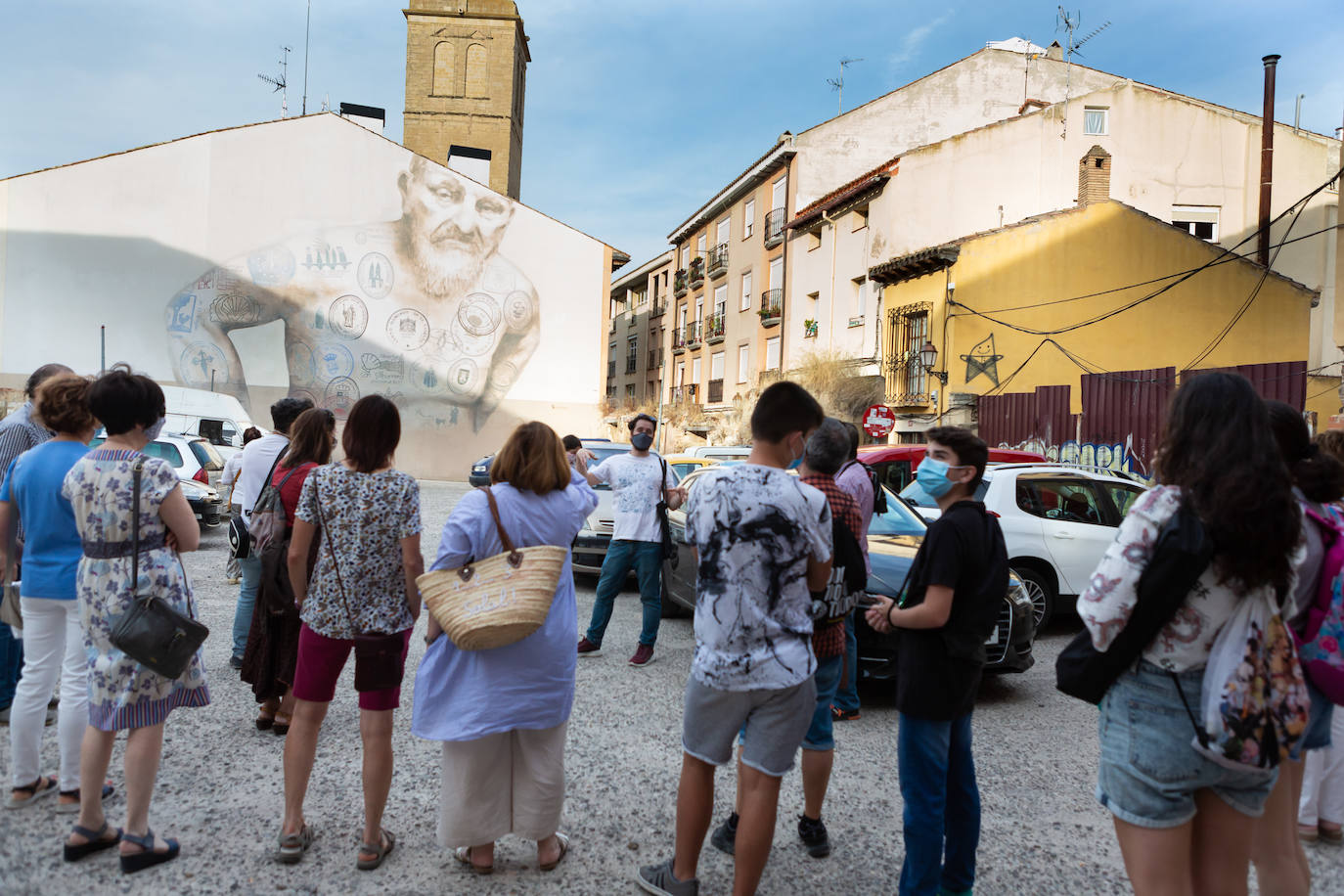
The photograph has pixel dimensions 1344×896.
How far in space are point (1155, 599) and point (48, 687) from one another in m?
4.26

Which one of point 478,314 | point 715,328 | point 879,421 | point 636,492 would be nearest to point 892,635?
point 636,492

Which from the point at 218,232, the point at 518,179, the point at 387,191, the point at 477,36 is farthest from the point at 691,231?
the point at 218,232

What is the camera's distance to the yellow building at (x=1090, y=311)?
18.7 meters

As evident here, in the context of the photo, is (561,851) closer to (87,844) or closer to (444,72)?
(87,844)

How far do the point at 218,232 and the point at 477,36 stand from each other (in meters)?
18.6

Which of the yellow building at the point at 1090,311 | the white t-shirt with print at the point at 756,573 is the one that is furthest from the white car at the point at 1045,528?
the yellow building at the point at 1090,311

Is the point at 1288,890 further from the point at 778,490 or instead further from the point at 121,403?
the point at 121,403

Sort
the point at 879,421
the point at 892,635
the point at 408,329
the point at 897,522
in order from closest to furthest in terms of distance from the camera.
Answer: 1. the point at 892,635
2. the point at 897,522
3. the point at 879,421
4. the point at 408,329

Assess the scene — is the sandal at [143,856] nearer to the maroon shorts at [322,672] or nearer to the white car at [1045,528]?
the maroon shorts at [322,672]

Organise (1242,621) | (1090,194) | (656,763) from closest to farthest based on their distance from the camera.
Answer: (1242,621), (656,763), (1090,194)

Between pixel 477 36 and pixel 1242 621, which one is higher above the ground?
pixel 477 36

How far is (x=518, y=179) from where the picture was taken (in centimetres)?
4522

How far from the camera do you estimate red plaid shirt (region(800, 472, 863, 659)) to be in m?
3.59

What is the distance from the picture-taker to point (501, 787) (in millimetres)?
3309
